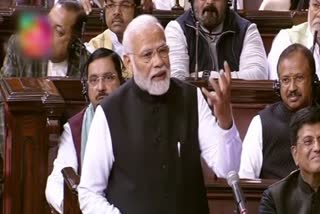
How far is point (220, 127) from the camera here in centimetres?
350

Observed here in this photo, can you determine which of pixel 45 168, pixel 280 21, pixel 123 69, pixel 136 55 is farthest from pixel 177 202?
pixel 280 21

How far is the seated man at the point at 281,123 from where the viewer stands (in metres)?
4.56

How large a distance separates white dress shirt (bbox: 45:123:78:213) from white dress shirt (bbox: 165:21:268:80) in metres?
1.10

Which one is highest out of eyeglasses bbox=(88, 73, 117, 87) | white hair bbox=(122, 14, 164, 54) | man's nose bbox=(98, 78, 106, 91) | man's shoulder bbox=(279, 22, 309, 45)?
white hair bbox=(122, 14, 164, 54)

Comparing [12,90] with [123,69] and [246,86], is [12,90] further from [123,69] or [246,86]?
[246,86]

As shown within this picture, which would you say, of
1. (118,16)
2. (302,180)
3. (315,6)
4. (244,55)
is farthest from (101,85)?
(315,6)

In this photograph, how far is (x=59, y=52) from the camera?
216 inches

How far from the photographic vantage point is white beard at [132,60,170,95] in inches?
141

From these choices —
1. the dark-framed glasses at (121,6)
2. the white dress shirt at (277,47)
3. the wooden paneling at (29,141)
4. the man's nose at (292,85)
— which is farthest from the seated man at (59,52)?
the man's nose at (292,85)

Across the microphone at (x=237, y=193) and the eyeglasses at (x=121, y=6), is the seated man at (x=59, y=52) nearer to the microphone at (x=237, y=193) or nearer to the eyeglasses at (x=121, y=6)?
the eyeglasses at (x=121, y=6)

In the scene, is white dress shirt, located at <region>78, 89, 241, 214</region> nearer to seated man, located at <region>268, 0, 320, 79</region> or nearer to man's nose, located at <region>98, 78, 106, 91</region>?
man's nose, located at <region>98, 78, 106, 91</region>

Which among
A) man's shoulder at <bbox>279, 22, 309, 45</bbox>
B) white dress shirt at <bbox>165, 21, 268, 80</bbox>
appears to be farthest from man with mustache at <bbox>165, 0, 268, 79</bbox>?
man's shoulder at <bbox>279, 22, 309, 45</bbox>

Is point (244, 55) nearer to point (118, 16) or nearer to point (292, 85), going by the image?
point (118, 16)

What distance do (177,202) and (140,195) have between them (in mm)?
129
